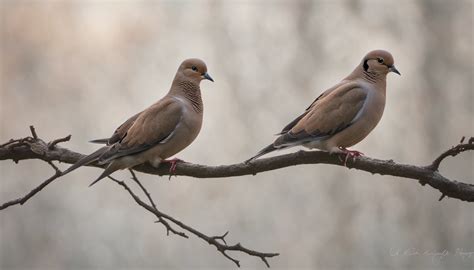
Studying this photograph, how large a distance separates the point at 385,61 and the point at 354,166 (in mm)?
1040

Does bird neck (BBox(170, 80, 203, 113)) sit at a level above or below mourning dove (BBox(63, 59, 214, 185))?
above

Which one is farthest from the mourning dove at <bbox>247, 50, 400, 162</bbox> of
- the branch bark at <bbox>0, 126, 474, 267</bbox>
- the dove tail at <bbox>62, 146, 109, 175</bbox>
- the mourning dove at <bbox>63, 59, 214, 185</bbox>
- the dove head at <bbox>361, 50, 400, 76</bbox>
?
the dove tail at <bbox>62, 146, 109, 175</bbox>

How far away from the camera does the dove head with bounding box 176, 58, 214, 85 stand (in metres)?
4.07

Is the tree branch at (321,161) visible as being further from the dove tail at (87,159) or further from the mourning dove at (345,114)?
the mourning dove at (345,114)

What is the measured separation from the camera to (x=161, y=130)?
366cm

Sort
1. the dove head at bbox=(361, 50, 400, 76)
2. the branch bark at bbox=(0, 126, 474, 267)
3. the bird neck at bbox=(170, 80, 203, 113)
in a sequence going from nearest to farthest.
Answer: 1. the branch bark at bbox=(0, 126, 474, 267)
2. the dove head at bbox=(361, 50, 400, 76)
3. the bird neck at bbox=(170, 80, 203, 113)

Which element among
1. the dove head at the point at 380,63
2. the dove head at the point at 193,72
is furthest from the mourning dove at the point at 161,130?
the dove head at the point at 380,63

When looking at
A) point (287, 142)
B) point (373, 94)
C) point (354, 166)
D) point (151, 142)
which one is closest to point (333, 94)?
point (373, 94)

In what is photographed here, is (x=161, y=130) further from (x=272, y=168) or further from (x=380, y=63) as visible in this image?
(x=380, y=63)

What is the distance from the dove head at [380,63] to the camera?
3.69m

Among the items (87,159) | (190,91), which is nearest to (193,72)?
(190,91)

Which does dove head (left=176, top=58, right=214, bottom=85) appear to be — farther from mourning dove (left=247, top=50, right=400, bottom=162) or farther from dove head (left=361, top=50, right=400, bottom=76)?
dove head (left=361, top=50, right=400, bottom=76)

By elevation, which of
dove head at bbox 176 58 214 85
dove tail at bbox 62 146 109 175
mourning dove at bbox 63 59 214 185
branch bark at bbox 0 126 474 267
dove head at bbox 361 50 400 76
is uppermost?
dove head at bbox 176 58 214 85

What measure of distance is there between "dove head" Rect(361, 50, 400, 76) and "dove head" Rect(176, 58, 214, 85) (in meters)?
1.01
